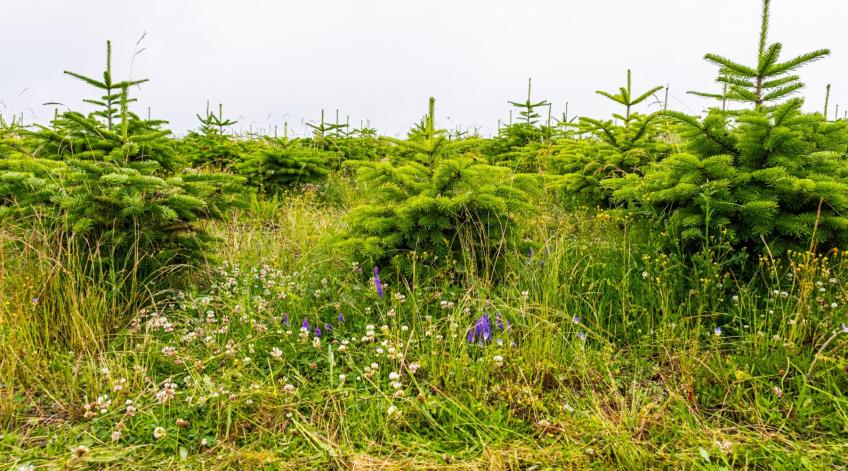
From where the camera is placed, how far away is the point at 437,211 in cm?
383

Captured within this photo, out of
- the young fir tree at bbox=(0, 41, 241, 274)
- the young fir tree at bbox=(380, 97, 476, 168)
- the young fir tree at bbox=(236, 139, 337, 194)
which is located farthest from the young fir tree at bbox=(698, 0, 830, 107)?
the young fir tree at bbox=(236, 139, 337, 194)

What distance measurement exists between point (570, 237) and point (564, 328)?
2071 millimetres

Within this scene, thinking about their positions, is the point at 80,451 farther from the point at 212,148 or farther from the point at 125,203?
the point at 212,148

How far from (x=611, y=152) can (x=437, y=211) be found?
283 centimetres

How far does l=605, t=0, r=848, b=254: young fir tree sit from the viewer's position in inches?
134

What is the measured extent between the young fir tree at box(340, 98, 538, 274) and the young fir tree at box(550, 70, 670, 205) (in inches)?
77.3

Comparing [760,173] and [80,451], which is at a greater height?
[760,173]

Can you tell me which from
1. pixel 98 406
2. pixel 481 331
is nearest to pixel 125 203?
pixel 98 406

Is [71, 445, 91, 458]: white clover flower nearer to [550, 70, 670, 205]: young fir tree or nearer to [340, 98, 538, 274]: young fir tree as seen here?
[340, 98, 538, 274]: young fir tree

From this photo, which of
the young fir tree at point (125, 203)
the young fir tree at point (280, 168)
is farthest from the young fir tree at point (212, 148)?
the young fir tree at point (125, 203)

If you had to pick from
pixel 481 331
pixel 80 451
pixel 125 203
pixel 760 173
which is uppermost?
pixel 760 173

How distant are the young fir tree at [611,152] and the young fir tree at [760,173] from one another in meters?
1.63

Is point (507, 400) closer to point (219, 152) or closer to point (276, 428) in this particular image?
point (276, 428)

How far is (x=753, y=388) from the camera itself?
8.34ft
